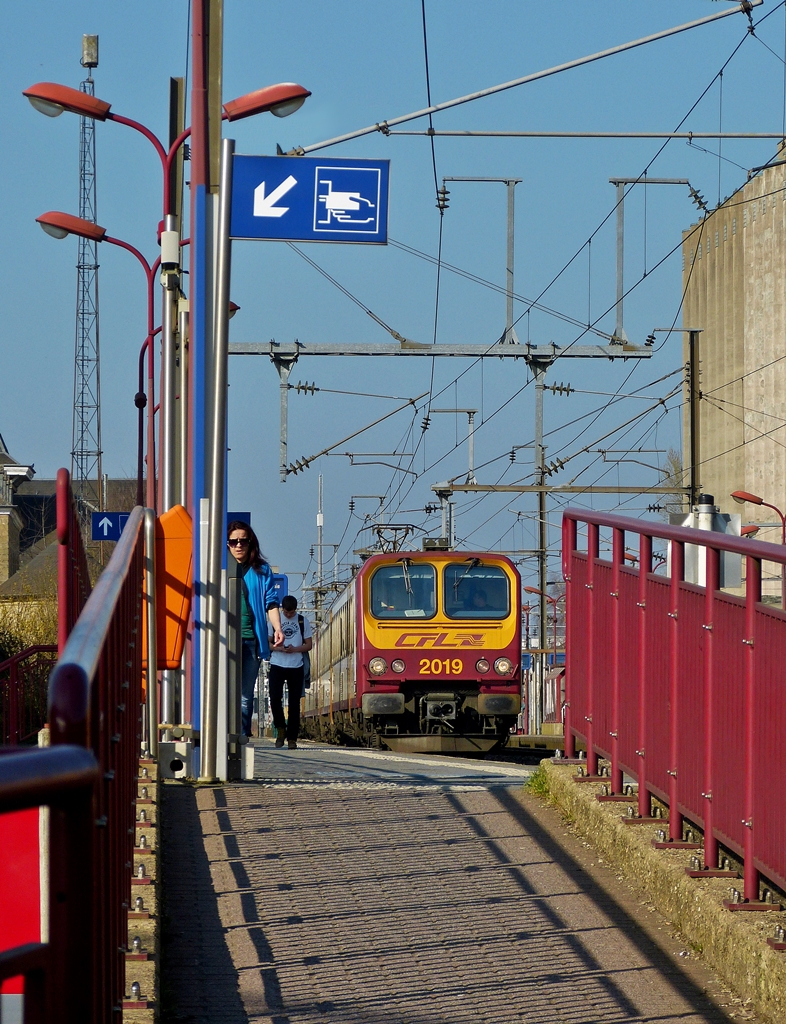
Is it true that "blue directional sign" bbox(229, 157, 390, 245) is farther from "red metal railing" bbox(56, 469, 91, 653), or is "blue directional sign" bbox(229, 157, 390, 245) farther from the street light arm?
the street light arm

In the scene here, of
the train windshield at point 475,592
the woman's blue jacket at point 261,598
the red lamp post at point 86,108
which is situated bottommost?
the train windshield at point 475,592

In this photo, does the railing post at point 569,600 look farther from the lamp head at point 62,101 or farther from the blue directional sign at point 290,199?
the lamp head at point 62,101

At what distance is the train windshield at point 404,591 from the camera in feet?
63.7

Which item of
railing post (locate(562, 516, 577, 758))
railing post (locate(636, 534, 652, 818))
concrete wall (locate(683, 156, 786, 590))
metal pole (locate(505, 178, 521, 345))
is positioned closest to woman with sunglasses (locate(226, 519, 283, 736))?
railing post (locate(562, 516, 577, 758))

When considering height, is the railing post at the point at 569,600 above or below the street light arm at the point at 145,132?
below

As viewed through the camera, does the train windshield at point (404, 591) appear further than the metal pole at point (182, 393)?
Yes

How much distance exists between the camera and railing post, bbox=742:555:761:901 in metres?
4.60

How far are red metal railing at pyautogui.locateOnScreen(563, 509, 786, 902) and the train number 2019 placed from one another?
11.6 m

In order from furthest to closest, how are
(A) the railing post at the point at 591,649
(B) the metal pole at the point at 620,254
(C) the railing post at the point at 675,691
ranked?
(B) the metal pole at the point at 620,254 → (A) the railing post at the point at 591,649 → (C) the railing post at the point at 675,691

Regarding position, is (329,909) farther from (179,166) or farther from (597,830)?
(179,166)

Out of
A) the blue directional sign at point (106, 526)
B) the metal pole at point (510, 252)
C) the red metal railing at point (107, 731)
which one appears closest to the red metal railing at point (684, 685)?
the red metal railing at point (107, 731)

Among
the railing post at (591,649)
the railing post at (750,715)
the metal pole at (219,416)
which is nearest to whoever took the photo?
the railing post at (750,715)

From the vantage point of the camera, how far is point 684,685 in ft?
17.9

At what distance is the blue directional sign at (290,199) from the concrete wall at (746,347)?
5411cm
